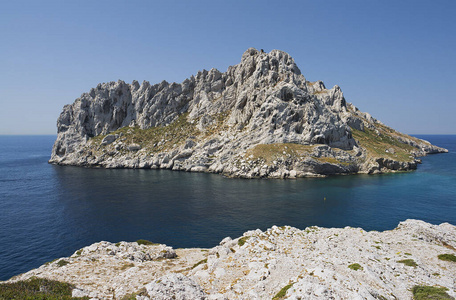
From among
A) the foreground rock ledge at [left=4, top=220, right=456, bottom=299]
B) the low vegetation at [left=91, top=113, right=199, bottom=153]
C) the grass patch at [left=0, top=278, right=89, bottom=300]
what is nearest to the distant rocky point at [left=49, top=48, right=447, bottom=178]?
the low vegetation at [left=91, top=113, right=199, bottom=153]

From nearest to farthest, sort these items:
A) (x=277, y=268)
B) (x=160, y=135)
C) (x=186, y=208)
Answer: (x=277, y=268), (x=186, y=208), (x=160, y=135)

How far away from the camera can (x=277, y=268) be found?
23484 millimetres

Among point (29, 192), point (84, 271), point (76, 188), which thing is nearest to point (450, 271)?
point (84, 271)

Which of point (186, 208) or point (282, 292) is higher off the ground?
point (282, 292)

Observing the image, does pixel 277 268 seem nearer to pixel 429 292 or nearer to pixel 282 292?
pixel 282 292

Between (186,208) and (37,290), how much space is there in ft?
155

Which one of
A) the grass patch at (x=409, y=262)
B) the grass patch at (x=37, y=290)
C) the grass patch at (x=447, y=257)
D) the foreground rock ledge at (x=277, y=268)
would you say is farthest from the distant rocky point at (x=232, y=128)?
the grass patch at (x=37, y=290)

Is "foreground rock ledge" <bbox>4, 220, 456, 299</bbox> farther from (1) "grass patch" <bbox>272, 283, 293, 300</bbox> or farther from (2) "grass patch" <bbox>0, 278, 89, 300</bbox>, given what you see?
(2) "grass patch" <bbox>0, 278, 89, 300</bbox>

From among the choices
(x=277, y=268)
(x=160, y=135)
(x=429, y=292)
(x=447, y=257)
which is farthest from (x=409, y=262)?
(x=160, y=135)

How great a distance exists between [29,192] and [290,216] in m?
90.2

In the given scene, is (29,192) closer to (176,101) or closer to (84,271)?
(84,271)

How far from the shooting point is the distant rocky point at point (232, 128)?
116m

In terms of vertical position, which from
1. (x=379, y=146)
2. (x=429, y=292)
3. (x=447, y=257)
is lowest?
(x=447, y=257)

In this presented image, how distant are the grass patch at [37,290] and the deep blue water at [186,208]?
24.0 meters
